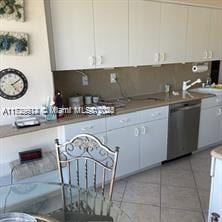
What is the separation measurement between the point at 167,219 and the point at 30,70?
191cm

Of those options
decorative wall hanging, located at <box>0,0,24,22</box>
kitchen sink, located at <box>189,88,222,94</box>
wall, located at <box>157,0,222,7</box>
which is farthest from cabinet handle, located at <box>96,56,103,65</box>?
kitchen sink, located at <box>189,88,222,94</box>

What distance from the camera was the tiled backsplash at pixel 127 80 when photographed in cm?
301

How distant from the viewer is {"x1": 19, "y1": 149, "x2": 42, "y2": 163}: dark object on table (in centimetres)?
240

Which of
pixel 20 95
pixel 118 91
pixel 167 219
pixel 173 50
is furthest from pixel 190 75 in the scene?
pixel 20 95

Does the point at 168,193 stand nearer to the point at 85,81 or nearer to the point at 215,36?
the point at 85,81

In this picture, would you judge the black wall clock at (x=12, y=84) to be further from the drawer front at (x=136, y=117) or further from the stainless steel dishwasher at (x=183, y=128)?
the stainless steel dishwasher at (x=183, y=128)

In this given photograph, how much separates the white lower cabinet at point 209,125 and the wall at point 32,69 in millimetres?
2274

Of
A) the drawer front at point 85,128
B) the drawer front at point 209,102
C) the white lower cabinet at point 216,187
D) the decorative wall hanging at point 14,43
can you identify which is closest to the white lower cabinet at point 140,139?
the drawer front at point 85,128

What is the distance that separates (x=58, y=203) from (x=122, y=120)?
1.24 metres

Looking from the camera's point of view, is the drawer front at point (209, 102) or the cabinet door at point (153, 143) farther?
the drawer front at point (209, 102)

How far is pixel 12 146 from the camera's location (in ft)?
7.89

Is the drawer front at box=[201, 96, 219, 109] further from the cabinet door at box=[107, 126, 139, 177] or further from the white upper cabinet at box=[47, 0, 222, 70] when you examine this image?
the cabinet door at box=[107, 126, 139, 177]

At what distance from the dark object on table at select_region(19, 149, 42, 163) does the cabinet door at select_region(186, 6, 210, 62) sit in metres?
2.49

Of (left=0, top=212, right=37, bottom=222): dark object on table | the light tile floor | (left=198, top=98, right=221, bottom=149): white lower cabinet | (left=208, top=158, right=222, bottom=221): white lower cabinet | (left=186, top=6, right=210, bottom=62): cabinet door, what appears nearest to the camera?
(left=0, top=212, right=37, bottom=222): dark object on table
